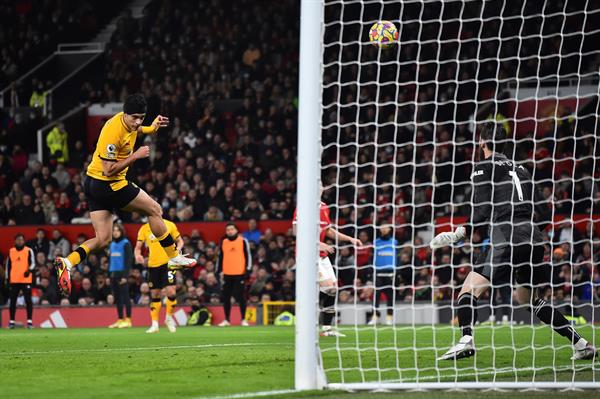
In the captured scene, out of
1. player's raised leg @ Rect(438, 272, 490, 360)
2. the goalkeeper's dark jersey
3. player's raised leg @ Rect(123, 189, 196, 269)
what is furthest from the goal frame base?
player's raised leg @ Rect(123, 189, 196, 269)

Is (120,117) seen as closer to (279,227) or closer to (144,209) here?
(144,209)

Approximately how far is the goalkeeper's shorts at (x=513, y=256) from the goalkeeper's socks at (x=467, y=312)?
25cm

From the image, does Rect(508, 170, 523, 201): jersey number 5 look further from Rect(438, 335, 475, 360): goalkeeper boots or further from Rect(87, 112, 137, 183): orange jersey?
Rect(87, 112, 137, 183): orange jersey

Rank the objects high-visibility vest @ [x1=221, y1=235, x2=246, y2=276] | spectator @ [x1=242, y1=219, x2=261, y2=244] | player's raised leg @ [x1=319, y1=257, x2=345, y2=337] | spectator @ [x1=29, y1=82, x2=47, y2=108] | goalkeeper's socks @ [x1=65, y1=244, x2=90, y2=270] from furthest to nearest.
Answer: spectator @ [x1=29, y1=82, x2=47, y2=108], spectator @ [x1=242, y1=219, x2=261, y2=244], high-visibility vest @ [x1=221, y1=235, x2=246, y2=276], player's raised leg @ [x1=319, y1=257, x2=345, y2=337], goalkeeper's socks @ [x1=65, y1=244, x2=90, y2=270]

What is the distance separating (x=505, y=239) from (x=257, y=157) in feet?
54.1

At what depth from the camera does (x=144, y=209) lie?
36.2 feet

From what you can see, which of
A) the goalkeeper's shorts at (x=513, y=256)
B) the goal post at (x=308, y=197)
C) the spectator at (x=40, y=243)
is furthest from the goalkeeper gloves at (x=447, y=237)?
the spectator at (x=40, y=243)

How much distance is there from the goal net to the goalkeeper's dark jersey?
1.80 feet

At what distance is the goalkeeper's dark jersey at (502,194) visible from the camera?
8578 millimetres

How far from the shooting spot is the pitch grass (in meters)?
6.48

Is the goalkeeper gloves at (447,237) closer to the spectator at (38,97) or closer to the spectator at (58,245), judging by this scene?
the spectator at (58,245)

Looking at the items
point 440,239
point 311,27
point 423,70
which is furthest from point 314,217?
point 423,70

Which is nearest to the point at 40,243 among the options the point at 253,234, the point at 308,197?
the point at 253,234

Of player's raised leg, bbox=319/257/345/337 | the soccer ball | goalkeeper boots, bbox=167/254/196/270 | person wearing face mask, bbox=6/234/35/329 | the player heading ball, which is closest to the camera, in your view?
the soccer ball
